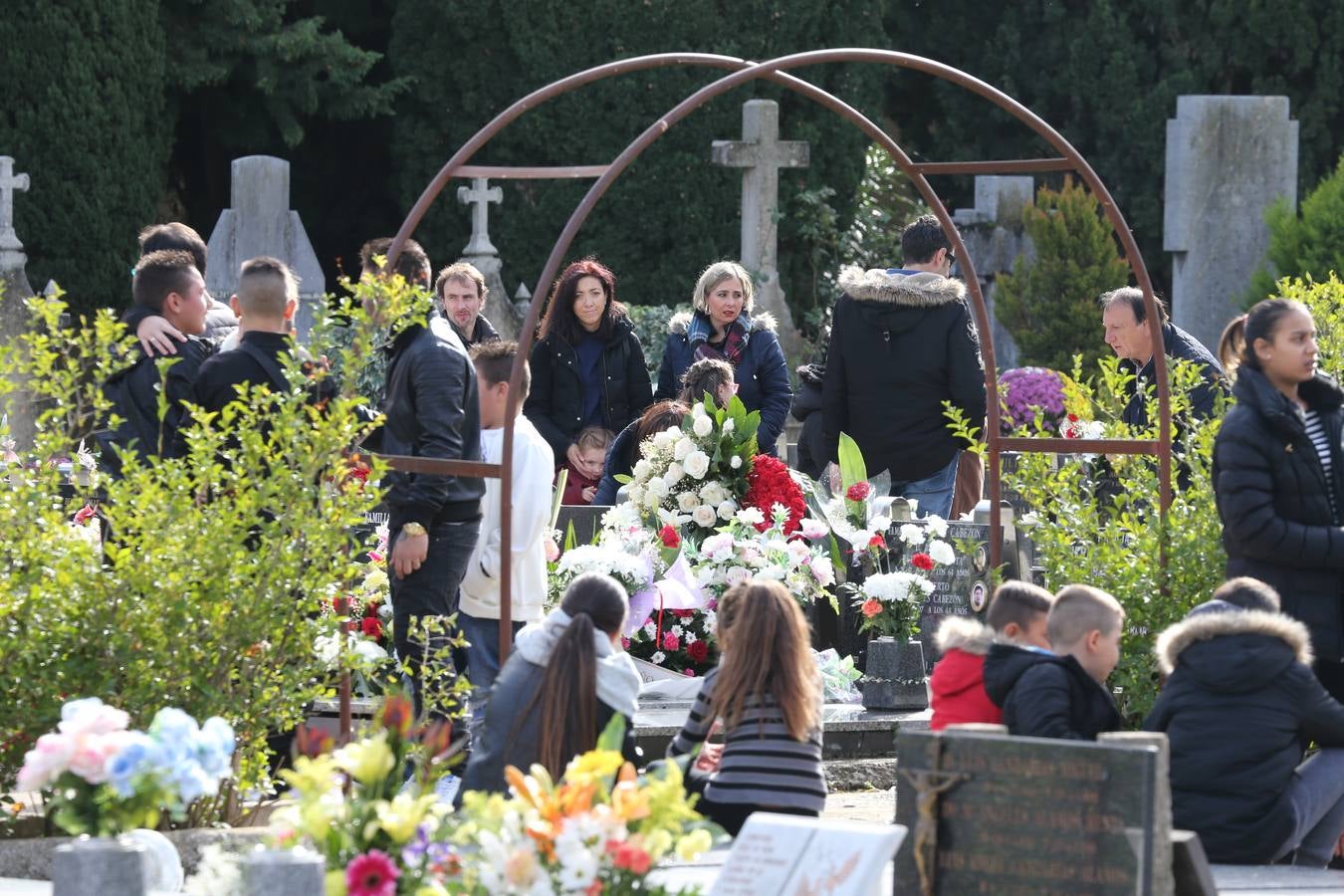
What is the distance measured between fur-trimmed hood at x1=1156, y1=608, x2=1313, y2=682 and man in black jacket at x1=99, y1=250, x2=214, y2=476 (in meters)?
2.79

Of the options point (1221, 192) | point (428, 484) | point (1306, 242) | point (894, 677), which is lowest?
point (894, 677)

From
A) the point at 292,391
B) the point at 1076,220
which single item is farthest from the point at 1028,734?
the point at 1076,220

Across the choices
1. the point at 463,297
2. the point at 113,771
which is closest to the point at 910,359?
the point at 463,297

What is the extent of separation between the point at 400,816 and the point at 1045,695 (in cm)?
184

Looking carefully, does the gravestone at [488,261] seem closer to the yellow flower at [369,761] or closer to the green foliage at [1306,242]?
the green foliage at [1306,242]

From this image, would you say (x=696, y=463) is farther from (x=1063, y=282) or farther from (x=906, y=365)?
(x=1063, y=282)

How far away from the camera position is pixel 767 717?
17.3 ft

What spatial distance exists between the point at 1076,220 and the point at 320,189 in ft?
22.5

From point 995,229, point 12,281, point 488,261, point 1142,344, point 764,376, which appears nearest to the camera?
point 1142,344

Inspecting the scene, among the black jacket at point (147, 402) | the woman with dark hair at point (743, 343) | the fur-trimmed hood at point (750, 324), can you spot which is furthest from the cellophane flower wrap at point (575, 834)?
the fur-trimmed hood at point (750, 324)

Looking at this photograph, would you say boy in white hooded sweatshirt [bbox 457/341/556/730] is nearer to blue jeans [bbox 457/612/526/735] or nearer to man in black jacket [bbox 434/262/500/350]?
blue jeans [bbox 457/612/526/735]

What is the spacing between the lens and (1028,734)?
16.8 feet

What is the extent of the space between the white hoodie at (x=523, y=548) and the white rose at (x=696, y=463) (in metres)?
1.09

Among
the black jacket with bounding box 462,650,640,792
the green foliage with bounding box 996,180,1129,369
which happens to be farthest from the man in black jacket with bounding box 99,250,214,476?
the green foliage with bounding box 996,180,1129,369
